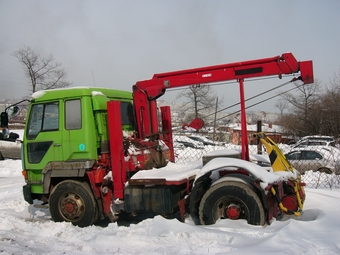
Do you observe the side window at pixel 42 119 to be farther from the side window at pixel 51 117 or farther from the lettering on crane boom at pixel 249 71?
the lettering on crane boom at pixel 249 71

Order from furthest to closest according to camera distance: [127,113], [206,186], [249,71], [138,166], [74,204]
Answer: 1. [127,113]
2. [138,166]
3. [74,204]
4. [249,71]
5. [206,186]

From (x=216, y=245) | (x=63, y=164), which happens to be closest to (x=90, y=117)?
(x=63, y=164)

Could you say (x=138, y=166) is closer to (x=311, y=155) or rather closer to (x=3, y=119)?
(x=3, y=119)

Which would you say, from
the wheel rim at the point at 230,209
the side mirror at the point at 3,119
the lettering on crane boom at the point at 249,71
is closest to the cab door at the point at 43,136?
the side mirror at the point at 3,119

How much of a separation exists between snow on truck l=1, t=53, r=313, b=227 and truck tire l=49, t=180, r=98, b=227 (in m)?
0.02

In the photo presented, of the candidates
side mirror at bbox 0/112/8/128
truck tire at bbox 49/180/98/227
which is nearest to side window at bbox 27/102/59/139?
side mirror at bbox 0/112/8/128

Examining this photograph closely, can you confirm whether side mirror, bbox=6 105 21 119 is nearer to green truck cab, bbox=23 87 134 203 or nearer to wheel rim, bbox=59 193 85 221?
green truck cab, bbox=23 87 134 203

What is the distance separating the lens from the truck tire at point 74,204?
244 inches

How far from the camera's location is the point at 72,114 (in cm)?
634

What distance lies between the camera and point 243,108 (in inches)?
236

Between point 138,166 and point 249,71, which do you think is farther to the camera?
point 138,166

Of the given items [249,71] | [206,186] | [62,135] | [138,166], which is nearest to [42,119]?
[62,135]

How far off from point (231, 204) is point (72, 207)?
3.08 meters

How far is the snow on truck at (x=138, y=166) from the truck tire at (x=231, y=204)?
0.05 ft
